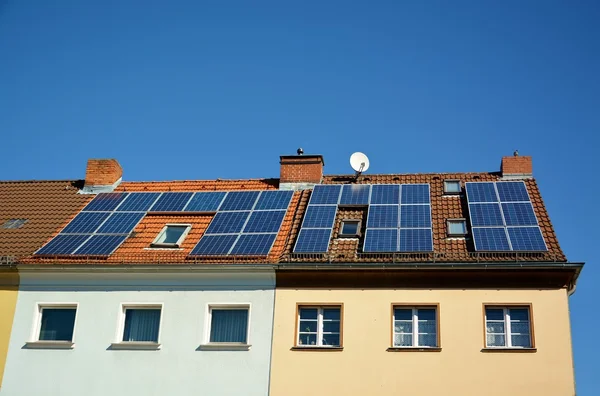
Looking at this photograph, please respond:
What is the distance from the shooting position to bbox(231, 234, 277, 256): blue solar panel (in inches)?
1009

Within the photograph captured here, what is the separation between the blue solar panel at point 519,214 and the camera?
84.6 ft

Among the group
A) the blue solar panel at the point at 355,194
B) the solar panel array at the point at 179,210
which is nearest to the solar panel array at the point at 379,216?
the blue solar panel at the point at 355,194

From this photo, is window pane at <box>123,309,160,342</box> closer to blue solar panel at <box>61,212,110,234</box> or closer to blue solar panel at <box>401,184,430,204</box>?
blue solar panel at <box>61,212,110,234</box>

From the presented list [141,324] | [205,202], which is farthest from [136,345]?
[205,202]

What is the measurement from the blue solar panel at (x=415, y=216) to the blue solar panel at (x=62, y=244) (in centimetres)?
996

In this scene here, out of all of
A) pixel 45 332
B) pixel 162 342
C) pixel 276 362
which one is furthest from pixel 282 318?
pixel 45 332

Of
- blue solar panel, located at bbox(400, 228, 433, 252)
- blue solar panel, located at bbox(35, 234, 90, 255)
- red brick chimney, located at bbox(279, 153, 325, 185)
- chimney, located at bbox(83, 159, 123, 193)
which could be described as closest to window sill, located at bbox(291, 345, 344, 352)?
blue solar panel, located at bbox(400, 228, 433, 252)

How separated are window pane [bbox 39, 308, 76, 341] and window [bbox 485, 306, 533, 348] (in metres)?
11.9

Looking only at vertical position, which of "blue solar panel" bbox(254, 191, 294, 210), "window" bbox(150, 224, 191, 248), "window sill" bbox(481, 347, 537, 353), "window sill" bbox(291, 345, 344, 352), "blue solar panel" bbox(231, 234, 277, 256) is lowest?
"window sill" bbox(481, 347, 537, 353)

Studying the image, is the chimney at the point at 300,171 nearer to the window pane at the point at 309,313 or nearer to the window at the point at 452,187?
the window at the point at 452,187

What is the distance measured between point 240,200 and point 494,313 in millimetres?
9594

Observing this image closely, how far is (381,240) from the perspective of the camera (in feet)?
83.4

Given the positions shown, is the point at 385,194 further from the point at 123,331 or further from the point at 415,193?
the point at 123,331

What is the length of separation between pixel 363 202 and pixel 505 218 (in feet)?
14.9
